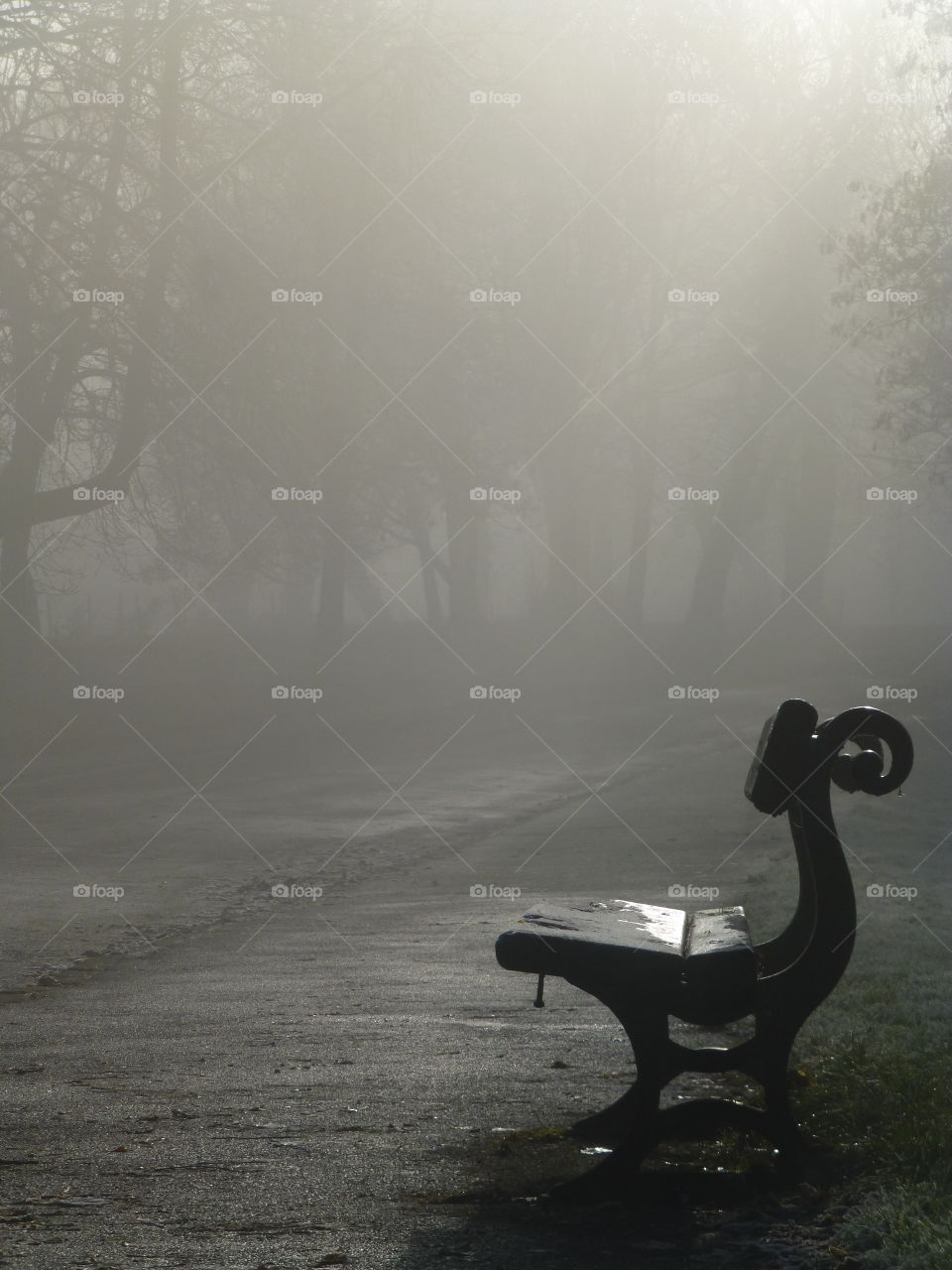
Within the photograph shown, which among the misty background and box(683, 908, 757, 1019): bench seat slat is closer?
box(683, 908, 757, 1019): bench seat slat

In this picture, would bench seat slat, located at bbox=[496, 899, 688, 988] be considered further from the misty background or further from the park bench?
the misty background

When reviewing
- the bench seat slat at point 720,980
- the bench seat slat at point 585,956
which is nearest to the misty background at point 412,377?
the bench seat slat at point 585,956

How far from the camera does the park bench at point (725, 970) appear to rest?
373 cm

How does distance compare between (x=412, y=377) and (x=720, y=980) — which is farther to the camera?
(x=412, y=377)

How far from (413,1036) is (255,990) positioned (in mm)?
1246

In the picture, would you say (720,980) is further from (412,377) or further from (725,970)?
(412,377)

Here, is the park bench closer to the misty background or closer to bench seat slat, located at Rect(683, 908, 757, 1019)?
bench seat slat, located at Rect(683, 908, 757, 1019)

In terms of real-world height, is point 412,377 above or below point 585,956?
above

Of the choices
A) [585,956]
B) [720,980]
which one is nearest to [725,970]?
[720,980]

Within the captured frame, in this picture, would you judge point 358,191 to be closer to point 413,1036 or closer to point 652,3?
point 652,3

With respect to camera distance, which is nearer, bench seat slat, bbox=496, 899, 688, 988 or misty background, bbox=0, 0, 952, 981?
bench seat slat, bbox=496, 899, 688, 988

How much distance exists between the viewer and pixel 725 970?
3.72 m

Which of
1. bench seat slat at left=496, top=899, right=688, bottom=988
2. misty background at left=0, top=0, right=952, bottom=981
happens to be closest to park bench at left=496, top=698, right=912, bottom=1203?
bench seat slat at left=496, top=899, right=688, bottom=988

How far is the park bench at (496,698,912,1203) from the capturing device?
3.73 m
